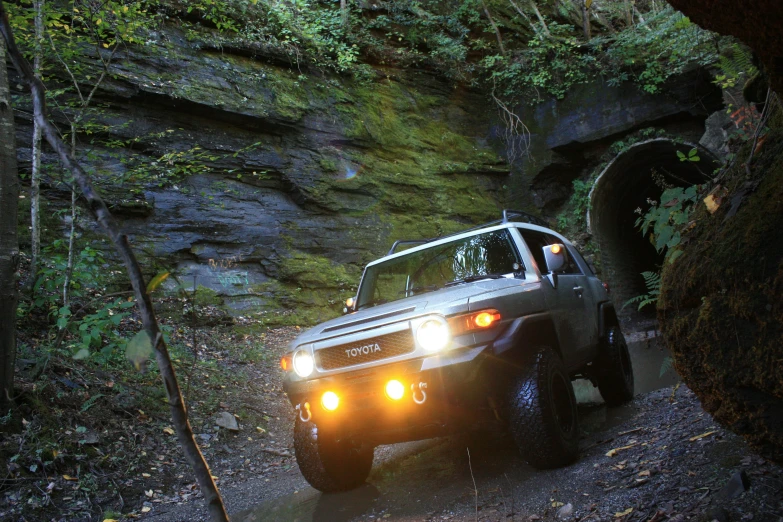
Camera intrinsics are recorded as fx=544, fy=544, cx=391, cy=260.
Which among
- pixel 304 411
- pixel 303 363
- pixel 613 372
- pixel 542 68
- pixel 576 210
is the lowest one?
pixel 613 372

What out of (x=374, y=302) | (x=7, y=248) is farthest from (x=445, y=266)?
(x=7, y=248)

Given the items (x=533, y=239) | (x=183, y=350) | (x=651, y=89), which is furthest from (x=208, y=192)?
(x=651, y=89)

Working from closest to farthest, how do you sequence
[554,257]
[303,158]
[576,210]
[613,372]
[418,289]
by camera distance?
[554,257], [418,289], [613,372], [303,158], [576,210]

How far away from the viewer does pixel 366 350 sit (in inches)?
155

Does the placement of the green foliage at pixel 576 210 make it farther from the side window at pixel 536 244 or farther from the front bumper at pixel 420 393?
the front bumper at pixel 420 393

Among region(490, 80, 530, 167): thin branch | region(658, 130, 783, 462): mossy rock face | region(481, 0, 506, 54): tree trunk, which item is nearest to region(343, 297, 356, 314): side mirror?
region(658, 130, 783, 462): mossy rock face

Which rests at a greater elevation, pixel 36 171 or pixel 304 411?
pixel 36 171

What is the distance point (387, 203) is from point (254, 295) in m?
4.23

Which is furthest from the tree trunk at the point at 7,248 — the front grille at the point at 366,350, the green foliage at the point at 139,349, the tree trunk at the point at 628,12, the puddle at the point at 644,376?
the tree trunk at the point at 628,12

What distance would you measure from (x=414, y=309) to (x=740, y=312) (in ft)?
6.95

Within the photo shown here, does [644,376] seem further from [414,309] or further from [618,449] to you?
[414,309]

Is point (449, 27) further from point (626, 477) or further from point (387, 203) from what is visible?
point (626, 477)

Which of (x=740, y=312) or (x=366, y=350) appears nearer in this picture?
(x=740, y=312)

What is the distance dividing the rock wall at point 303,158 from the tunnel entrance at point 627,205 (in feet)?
2.59
